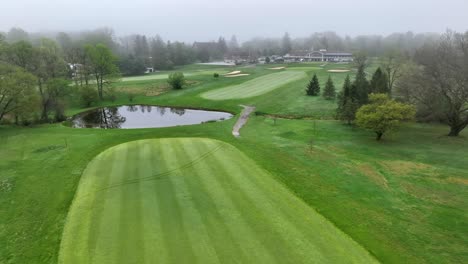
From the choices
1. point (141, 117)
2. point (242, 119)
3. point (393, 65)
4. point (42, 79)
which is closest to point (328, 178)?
point (242, 119)

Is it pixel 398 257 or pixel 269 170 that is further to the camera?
pixel 269 170

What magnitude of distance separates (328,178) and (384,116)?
497 inches

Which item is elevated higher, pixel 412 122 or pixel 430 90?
pixel 430 90

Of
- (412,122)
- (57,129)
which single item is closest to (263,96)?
(412,122)

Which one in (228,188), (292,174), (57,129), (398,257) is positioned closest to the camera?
(398,257)

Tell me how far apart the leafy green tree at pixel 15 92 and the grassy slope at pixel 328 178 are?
103 inches

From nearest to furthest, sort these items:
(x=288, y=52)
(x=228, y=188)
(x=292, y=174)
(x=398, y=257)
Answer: (x=398, y=257) → (x=228, y=188) → (x=292, y=174) → (x=288, y=52)

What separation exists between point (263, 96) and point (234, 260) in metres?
46.3

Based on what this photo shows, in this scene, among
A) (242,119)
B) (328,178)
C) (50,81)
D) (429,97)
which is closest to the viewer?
(328,178)

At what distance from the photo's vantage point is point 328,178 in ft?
73.9

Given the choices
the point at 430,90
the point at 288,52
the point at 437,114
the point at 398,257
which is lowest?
the point at 398,257

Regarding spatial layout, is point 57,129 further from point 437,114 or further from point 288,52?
point 288,52

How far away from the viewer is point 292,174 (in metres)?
23.0

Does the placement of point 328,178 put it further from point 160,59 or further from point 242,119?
point 160,59
